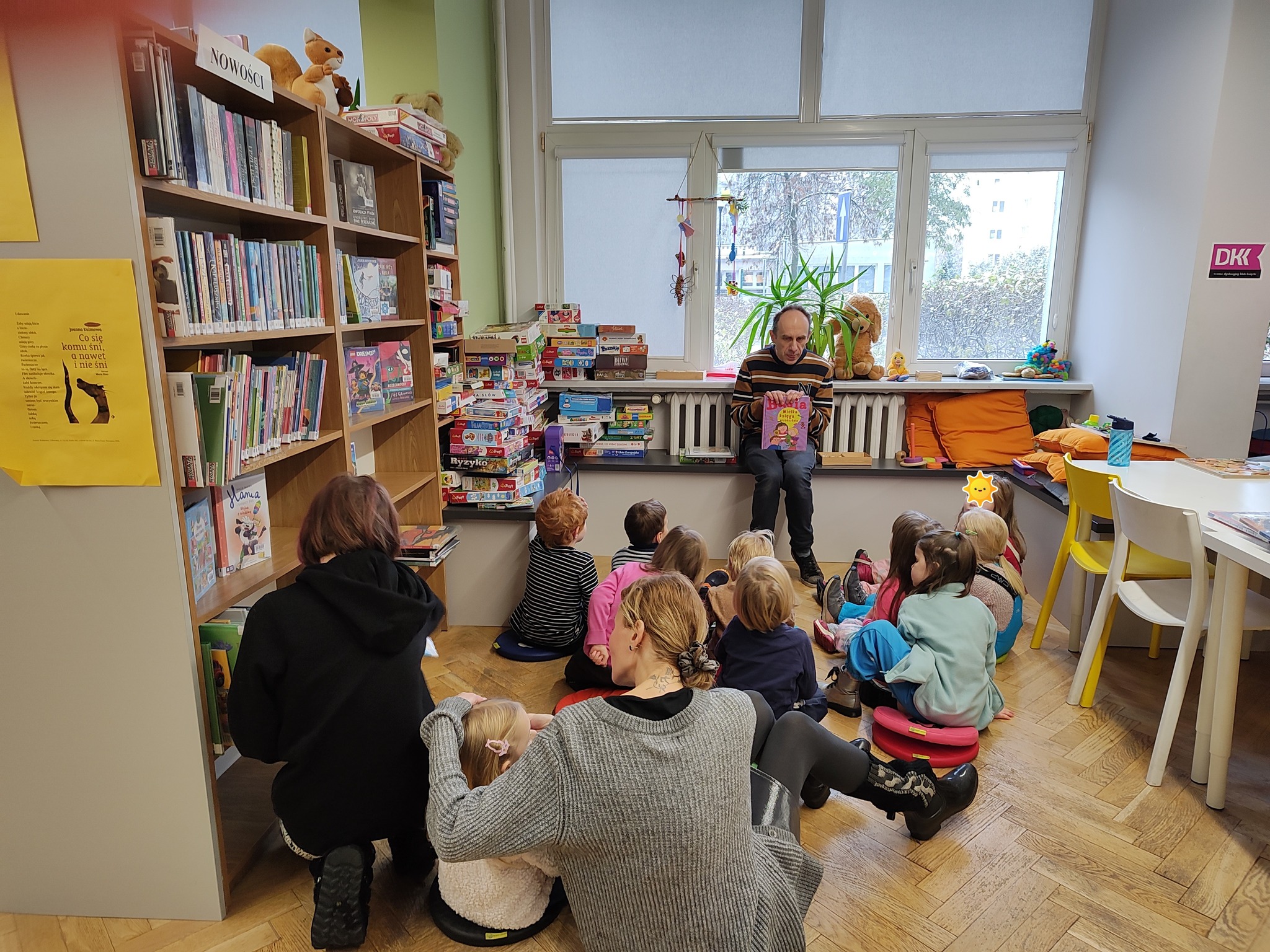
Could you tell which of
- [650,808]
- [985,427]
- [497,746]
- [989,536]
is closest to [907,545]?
[989,536]

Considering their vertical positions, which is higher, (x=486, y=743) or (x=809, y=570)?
(x=486, y=743)

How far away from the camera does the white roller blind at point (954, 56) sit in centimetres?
437

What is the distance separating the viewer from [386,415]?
2.85 meters

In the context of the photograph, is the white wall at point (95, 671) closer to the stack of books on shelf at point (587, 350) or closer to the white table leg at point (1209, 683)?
the white table leg at point (1209, 683)

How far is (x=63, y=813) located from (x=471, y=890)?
899 mm

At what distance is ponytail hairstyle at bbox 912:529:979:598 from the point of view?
95.0 inches

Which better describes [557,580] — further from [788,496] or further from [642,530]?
[788,496]

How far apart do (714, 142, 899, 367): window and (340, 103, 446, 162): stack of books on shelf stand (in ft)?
6.64

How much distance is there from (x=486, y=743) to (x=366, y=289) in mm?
1699

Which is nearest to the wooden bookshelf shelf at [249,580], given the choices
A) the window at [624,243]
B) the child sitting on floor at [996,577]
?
the child sitting on floor at [996,577]

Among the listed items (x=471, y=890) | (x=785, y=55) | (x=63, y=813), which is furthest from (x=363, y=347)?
(x=785, y=55)

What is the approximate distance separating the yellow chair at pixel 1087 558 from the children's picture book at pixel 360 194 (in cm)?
256

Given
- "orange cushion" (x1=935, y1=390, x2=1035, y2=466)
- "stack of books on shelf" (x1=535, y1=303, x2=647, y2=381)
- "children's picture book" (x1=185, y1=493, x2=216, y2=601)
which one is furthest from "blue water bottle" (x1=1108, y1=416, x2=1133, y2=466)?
"children's picture book" (x1=185, y1=493, x2=216, y2=601)

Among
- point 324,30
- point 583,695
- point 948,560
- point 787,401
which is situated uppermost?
point 324,30
